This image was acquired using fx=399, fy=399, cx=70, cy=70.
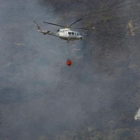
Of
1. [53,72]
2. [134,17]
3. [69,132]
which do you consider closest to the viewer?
[69,132]

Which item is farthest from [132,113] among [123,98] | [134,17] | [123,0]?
[123,0]

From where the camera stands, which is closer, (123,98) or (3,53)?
(123,98)

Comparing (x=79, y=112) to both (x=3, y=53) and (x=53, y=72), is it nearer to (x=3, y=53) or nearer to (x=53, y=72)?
(x=53, y=72)

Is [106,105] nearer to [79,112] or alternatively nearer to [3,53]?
[79,112]

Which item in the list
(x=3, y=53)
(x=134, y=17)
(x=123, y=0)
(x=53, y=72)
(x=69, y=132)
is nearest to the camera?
(x=69, y=132)

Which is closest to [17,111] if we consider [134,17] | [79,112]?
[79,112]

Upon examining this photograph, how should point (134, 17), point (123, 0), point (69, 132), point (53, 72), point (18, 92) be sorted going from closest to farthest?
point (69, 132) → point (18, 92) → point (53, 72) → point (134, 17) → point (123, 0)
